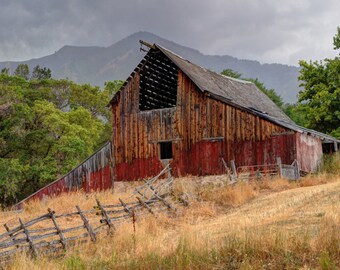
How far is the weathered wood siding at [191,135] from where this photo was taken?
24125 millimetres

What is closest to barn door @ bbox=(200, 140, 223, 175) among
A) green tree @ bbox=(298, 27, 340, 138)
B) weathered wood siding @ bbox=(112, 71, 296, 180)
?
weathered wood siding @ bbox=(112, 71, 296, 180)

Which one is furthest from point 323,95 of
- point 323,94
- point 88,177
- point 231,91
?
point 88,177

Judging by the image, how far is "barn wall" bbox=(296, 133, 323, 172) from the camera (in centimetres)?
2431

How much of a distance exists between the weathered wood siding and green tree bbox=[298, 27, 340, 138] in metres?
13.2

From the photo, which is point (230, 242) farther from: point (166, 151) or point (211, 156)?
point (166, 151)

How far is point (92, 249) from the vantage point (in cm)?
1130

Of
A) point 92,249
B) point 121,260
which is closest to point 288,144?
point 92,249

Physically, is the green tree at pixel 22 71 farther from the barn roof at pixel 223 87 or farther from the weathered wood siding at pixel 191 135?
the weathered wood siding at pixel 191 135


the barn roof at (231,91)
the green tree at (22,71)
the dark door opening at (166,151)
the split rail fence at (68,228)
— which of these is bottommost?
the split rail fence at (68,228)

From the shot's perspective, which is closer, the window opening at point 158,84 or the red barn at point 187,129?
the red barn at point 187,129

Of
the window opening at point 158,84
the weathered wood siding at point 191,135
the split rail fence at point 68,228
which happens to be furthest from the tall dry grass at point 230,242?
the window opening at point 158,84

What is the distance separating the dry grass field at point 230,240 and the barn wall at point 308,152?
6.59 metres

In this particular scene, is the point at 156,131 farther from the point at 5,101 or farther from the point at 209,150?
the point at 5,101

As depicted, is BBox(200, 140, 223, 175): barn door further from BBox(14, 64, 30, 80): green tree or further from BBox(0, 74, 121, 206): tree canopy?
BBox(14, 64, 30, 80): green tree
